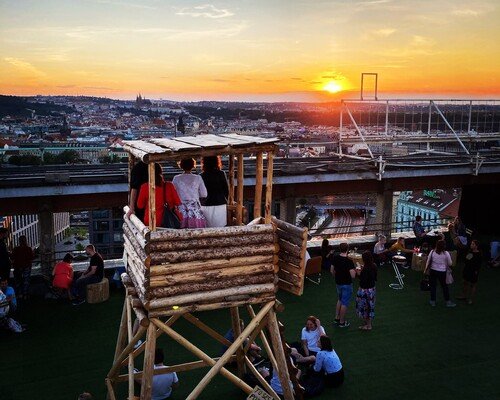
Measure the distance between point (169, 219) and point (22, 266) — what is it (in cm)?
790

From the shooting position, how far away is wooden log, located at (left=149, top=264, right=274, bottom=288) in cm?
631

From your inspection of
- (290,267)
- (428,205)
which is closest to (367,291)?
(290,267)

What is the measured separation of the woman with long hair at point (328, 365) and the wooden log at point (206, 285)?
287cm

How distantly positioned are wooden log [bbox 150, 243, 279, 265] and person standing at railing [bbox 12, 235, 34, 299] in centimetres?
790

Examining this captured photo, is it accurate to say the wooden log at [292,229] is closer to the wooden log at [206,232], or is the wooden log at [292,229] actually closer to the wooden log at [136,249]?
the wooden log at [206,232]

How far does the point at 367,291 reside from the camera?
1154 cm

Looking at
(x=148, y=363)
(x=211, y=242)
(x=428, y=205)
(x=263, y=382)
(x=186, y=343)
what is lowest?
(x=428, y=205)

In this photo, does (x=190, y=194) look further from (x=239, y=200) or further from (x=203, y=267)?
(x=239, y=200)

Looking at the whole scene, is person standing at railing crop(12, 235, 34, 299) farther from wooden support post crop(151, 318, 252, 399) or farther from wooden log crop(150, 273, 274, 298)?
wooden log crop(150, 273, 274, 298)

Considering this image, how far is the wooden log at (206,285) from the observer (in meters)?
6.34

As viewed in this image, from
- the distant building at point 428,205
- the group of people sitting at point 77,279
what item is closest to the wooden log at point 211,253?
the group of people sitting at point 77,279

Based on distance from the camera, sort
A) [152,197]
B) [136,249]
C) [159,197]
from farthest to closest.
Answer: [136,249]
[159,197]
[152,197]

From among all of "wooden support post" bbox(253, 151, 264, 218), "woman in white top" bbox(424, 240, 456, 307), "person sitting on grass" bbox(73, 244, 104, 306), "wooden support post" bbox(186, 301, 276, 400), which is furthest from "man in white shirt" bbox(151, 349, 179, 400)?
"woman in white top" bbox(424, 240, 456, 307)

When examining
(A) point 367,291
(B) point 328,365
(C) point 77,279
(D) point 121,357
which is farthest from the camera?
(C) point 77,279
